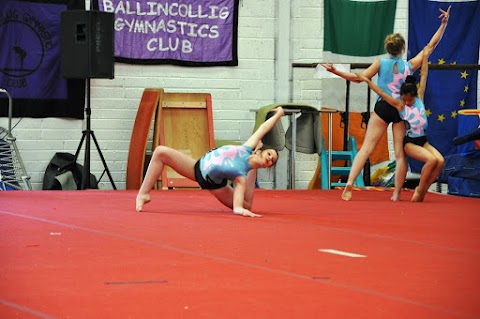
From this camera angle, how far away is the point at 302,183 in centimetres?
1155

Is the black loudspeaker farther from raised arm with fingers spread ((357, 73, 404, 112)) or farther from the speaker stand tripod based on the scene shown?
raised arm with fingers spread ((357, 73, 404, 112))

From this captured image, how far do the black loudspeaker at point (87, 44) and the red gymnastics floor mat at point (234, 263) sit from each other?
330 centimetres

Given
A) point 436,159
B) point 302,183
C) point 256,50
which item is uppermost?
point 256,50

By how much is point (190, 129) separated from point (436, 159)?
3.72 meters

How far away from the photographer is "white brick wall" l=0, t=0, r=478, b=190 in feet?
35.7

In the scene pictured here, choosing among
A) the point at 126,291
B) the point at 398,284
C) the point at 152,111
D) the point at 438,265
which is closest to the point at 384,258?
the point at 438,265

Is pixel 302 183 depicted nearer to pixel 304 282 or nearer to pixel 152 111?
pixel 152 111

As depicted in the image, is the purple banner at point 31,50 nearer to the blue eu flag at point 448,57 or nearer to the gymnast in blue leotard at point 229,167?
the blue eu flag at point 448,57

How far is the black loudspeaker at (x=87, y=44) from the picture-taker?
10211 mm

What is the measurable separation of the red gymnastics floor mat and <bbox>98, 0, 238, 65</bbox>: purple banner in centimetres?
419

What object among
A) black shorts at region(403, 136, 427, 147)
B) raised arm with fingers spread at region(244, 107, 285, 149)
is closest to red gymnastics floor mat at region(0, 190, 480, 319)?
raised arm with fingers spread at region(244, 107, 285, 149)

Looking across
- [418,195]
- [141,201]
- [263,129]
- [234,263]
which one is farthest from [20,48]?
[234,263]

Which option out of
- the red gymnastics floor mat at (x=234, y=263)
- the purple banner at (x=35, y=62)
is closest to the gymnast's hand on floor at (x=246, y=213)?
the red gymnastics floor mat at (x=234, y=263)

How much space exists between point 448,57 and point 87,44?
413cm
